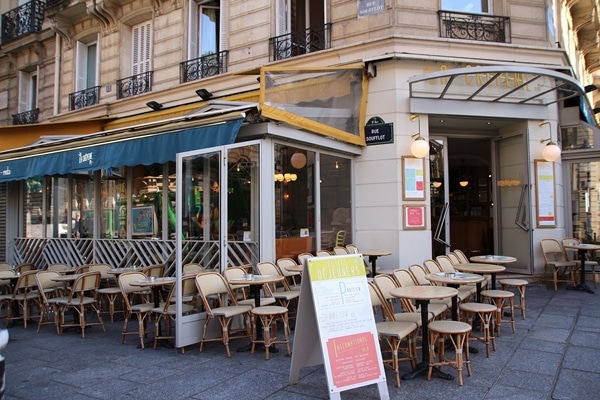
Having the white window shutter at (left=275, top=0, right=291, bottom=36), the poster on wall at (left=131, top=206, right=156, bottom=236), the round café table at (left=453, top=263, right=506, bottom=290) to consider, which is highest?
the white window shutter at (left=275, top=0, right=291, bottom=36)

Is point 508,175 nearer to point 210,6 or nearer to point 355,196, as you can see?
point 355,196

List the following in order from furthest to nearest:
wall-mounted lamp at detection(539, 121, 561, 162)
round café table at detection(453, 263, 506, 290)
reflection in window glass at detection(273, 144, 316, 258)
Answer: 1. wall-mounted lamp at detection(539, 121, 561, 162)
2. reflection in window glass at detection(273, 144, 316, 258)
3. round café table at detection(453, 263, 506, 290)

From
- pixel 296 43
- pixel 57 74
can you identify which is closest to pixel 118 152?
pixel 296 43

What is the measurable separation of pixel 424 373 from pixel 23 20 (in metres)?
17.6

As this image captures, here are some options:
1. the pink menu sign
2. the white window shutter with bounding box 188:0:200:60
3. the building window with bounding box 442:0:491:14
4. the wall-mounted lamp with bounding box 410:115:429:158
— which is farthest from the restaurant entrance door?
the white window shutter with bounding box 188:0:200:60

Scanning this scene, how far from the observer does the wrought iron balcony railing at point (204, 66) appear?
11320mm

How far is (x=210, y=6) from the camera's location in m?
12.3

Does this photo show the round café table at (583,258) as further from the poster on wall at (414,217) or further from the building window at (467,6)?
the building window at (467,6)

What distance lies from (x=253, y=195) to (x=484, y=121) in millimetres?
5746

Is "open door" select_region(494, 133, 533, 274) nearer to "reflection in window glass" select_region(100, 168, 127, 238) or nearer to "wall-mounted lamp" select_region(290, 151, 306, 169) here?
"wall-mounted lamp" select_region(290, 151, 306, 169)

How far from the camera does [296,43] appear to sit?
10.5 meters

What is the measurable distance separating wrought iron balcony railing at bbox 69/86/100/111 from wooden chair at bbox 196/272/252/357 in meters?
10.1

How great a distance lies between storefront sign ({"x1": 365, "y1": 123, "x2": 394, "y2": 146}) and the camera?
9.32 meters

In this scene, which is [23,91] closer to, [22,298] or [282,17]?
[282,17]
